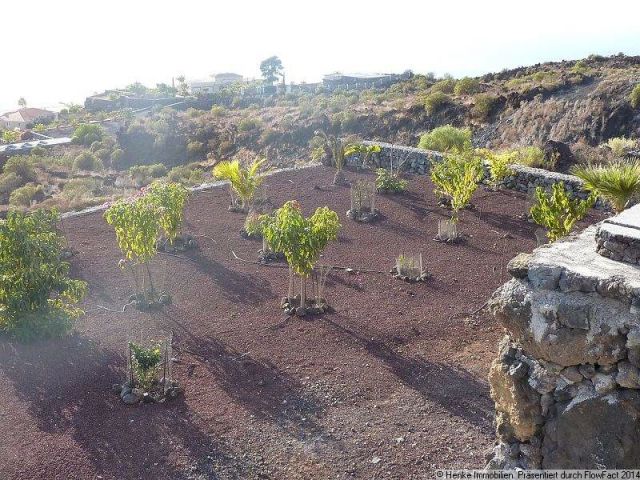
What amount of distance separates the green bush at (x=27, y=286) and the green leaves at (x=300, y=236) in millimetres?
2508

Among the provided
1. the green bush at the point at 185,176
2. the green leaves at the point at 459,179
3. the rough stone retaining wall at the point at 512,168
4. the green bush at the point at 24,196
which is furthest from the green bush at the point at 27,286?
the green bush at the point at 24,196

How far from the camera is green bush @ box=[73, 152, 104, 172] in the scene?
2467cm

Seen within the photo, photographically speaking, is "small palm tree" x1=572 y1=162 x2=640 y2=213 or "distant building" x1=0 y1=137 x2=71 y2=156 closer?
"small palm tree" x1=572 y1=162 x2=640 y2=213

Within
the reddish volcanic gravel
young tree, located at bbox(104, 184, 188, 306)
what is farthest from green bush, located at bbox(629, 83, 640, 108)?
young tree, located at bbox(104, 184, 188, 306)

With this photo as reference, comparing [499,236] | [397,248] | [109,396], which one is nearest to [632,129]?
[499,236]

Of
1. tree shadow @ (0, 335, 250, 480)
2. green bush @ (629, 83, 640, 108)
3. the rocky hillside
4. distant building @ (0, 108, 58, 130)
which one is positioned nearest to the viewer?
tree shadow @ (0, 335, 250, 480)

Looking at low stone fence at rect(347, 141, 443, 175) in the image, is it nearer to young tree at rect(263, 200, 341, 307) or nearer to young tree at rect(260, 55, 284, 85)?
young tree at rect(263, 200, 341, 307)

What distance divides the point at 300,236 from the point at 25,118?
5098 centimetres

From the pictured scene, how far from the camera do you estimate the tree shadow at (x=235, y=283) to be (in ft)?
27.0

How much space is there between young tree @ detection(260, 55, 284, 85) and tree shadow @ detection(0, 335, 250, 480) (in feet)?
231

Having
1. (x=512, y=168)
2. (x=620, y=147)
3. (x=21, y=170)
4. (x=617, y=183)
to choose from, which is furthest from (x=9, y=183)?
(x=617, y=183)

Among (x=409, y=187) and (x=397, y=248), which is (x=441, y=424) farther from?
(x=409, y=187)

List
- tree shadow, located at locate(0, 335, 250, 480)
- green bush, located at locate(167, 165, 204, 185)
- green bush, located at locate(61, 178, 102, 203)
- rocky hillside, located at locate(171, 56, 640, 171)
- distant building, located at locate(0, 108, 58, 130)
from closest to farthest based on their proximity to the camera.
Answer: tree shadow, located at locate(0, 335, 250, 480), green bush, located at locate(61, 178, 102, 203), green bush, located at locate(167, 165, 204, 185), rocky hillside, located at locate(171, 56, 640, 171), distant building, located at locate(0, 108, 58, 130)

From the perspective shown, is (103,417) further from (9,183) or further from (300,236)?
(9,183)
